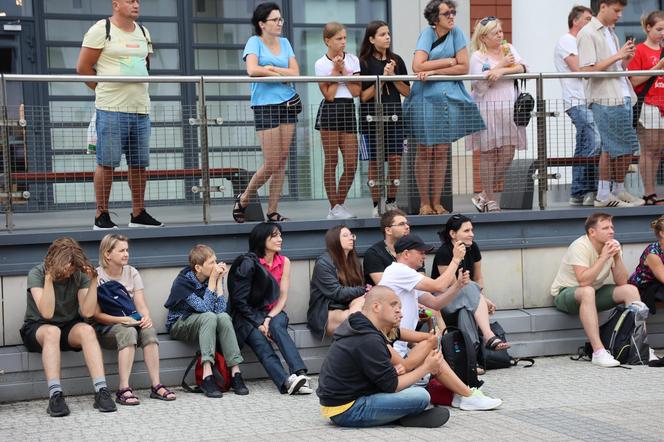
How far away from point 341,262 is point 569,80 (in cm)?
327

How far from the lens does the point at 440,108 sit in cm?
1120

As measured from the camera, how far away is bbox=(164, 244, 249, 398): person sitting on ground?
31.4ft

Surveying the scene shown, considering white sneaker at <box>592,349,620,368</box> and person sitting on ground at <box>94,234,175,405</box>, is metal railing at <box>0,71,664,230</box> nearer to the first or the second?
person sitting on ground at <box>94,234,175,405</box>

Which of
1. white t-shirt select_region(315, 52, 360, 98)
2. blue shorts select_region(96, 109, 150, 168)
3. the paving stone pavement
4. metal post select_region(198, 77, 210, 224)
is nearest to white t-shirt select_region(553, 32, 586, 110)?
white t-shirt select_region(315, 52, 360, 98)

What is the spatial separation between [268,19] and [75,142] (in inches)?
83.4

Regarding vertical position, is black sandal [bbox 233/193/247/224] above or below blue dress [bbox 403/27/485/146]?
below

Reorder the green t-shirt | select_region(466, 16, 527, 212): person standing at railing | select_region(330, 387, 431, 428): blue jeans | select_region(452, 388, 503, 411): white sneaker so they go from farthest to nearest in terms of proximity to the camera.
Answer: select_region(466, 16, 527, 212): person standing at railing
the green t-shirt
select_region(452, 388, 503, 411): white sneaker
select_region(330, 387, 431, 428): blue jeans

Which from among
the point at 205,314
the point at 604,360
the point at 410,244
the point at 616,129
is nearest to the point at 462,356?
the point at 410,244

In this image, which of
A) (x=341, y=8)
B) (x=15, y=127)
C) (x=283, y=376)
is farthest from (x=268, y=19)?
(x=341, y=8)

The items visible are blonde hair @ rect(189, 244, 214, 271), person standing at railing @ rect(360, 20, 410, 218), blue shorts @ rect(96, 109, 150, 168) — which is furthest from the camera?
person standing at railing @ rect(360, 20, 410, 218)

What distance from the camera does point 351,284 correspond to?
10.3 m

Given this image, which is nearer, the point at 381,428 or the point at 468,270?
the point at 381,428

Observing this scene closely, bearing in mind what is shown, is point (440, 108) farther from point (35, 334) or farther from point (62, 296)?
point (35, 334)

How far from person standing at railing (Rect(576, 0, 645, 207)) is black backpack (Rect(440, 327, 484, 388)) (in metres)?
3.34
